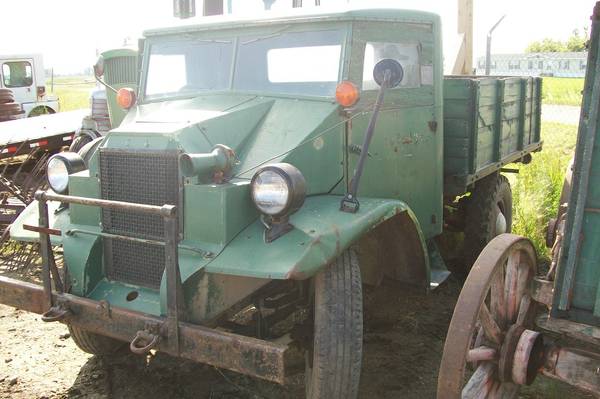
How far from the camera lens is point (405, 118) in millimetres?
4598

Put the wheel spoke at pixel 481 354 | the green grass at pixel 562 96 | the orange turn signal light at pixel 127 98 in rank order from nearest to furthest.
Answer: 1. the wheel spoke at pixel 481 354
2. the orange turn signal light at pixel 127 98
3. the green grass at pixel 562 96

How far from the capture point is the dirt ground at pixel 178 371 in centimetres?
401

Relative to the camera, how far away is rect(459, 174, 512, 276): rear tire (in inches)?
238

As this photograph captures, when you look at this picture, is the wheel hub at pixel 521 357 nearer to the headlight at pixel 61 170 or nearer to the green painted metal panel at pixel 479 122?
the green painted metal panel at pixel 479 122

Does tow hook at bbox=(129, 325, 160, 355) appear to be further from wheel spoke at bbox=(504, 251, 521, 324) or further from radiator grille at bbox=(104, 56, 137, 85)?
radiator grille at bbox=(104, 56, 137, 85)

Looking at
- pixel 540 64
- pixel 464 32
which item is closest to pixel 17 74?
pixel 464 32

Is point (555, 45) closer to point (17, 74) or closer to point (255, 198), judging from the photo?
point (17, 74)

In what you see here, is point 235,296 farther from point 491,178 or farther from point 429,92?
point 491,178

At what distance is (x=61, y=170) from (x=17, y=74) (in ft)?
52.1

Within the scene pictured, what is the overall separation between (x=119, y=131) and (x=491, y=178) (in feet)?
12.7

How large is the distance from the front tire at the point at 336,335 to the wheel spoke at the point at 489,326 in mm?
624

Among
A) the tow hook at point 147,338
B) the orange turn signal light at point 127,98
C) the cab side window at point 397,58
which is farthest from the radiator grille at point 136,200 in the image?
the cab side window at point 397,58

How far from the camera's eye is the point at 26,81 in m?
18.4

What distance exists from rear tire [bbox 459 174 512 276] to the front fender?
2.77 metres
